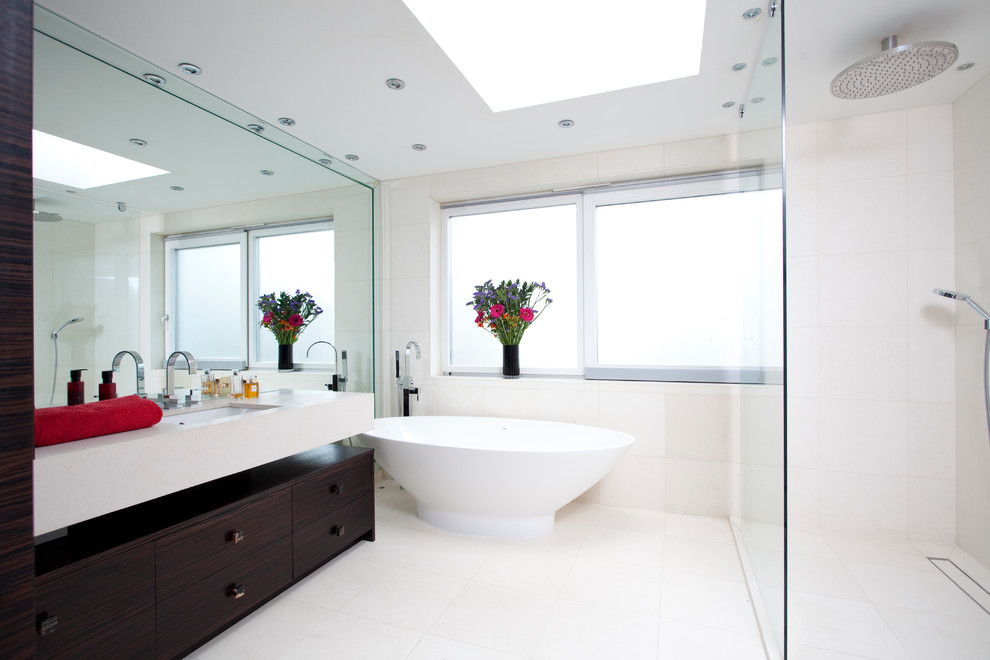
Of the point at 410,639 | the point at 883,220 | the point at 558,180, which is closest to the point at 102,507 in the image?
the point at 410,639

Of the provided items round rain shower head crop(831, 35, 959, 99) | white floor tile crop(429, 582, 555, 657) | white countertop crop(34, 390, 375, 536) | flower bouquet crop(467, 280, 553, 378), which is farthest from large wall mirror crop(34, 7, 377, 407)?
round rain shower head crop(831, 35, 959, 99)

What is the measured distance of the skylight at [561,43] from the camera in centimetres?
202

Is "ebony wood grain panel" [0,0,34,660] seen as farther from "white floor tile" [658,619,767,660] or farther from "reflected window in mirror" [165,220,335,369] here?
"white floor tile" [658,619,767,660]

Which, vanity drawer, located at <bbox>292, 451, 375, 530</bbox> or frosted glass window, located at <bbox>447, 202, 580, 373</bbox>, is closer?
vanity drawer, located at <bbox>292, 451, 375, 530</bbox>

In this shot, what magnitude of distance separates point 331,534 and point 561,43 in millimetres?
2662

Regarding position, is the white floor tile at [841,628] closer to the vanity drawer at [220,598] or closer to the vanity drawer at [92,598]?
the vanity drawer at [220,598]

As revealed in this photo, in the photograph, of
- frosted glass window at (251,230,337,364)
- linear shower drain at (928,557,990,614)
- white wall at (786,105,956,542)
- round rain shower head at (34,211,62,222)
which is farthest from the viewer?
frosted glass window at (251,230,337,364)

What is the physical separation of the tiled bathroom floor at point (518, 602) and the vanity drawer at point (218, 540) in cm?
32

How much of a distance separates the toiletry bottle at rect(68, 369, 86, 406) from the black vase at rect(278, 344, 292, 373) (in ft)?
3.03

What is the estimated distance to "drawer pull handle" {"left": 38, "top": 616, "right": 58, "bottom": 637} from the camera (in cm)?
125

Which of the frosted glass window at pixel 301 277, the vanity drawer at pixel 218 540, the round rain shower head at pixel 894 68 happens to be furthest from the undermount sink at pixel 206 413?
the round rain shower head at pixel 894 68

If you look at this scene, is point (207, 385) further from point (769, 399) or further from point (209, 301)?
point (769, 399)

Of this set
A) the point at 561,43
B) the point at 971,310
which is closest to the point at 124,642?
the point at 561,43

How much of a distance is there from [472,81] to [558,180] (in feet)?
3.81
